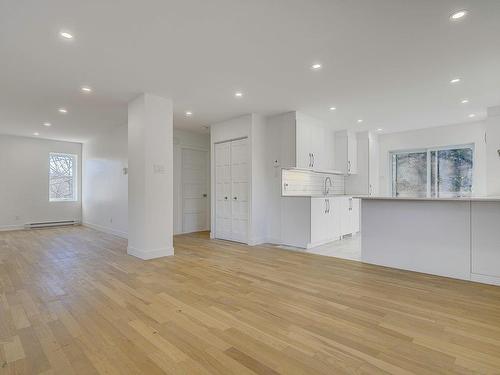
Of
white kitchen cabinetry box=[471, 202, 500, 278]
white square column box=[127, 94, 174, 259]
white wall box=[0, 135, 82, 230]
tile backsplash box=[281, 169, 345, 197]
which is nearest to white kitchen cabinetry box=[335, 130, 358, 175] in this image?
tile backsplash box=[281, 169, 345, 197]

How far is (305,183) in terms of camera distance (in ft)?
20.5

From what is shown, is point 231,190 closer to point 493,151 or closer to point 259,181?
point 259,181

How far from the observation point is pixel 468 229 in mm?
3346

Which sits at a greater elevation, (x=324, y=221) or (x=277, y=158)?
(x=277, y=158)

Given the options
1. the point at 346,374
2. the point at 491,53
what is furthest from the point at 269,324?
the point at 491,53

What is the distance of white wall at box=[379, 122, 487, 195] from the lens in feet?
20.3

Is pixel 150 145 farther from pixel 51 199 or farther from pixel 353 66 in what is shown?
pixel 51 199

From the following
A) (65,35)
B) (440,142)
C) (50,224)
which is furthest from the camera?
(50,224)

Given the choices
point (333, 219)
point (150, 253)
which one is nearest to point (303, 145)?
point (333, 219)

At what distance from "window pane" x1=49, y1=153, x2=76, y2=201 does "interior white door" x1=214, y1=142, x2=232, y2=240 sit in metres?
5.73

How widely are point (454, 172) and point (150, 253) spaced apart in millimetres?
7264

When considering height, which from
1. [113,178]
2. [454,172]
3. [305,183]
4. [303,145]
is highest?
[303,145]

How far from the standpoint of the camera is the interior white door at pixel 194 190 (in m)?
7.24

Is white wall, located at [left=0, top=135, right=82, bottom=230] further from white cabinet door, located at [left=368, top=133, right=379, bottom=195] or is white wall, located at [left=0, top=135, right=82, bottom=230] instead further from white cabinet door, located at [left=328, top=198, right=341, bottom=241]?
white cabinet door, located at [left=368, top=133, right=379, bottom=195]
